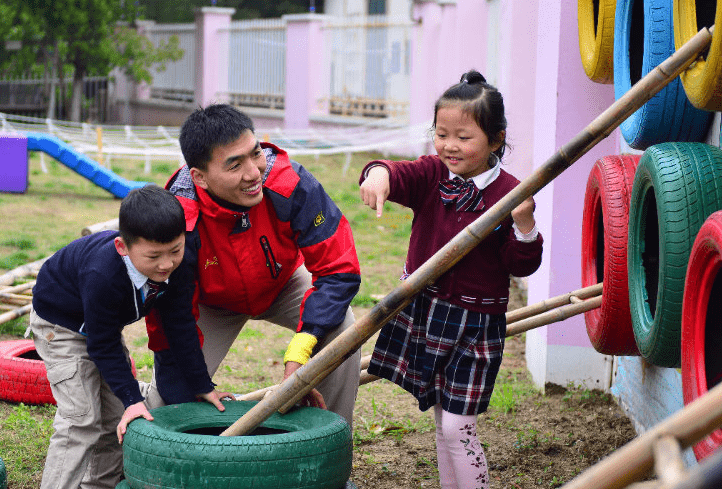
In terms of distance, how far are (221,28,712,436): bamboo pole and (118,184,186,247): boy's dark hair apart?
1.99 feet

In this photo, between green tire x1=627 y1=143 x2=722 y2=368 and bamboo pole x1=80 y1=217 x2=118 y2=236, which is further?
bamboo pole x1=80 y1=217 x2=118 y2=236

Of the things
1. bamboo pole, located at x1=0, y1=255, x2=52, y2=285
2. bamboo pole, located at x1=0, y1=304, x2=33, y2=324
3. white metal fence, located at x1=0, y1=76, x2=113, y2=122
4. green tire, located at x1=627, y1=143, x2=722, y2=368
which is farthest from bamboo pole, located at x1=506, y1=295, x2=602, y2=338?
white metal fence, located at x1=0, y1=76, x2=113, y2=122

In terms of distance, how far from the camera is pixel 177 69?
21000mm

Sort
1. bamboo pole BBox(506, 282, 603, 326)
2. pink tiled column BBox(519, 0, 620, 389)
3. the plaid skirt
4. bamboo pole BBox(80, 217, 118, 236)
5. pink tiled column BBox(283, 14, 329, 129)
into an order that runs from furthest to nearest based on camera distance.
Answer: pink tiled column BBox(283, 14, 329, 129) < bamboo pole BBox(80, 217, 118, 236) < pink tiled column BBox(519, 0, 620, 389) < bamboo pole BBox(506, 282, 603, 326) < the plaid skirt

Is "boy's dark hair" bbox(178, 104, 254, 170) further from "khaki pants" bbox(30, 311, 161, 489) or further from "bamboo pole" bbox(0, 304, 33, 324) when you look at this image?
"bamboo pole" bbox(0, 304, 33, 324)

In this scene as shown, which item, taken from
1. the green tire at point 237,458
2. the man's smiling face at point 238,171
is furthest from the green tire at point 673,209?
the man's smiling face at point 238,171

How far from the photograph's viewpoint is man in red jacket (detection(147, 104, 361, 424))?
3.05 m

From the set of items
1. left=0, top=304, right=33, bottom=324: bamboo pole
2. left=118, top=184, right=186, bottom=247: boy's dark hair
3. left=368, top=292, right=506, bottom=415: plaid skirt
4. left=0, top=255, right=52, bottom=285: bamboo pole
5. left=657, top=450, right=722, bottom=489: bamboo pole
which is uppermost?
left=118, top=184, right=186, bottom=247: boy's dark hair

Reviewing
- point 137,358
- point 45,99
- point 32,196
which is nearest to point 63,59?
point 45,99

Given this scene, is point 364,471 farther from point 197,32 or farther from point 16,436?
point 197,32

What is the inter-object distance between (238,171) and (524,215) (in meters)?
1.00

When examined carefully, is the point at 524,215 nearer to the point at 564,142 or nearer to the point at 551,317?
the point at 551,317

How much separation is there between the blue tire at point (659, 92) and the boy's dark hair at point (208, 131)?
1.42 meters

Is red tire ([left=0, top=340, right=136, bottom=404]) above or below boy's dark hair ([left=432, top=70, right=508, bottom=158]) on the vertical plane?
below
